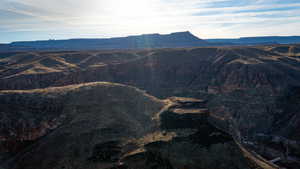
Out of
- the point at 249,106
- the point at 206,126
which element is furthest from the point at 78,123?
the point at 249,106

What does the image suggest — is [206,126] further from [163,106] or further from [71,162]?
[71,162]

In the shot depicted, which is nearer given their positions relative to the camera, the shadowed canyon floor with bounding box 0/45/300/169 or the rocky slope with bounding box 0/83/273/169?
the rocky slope with bounding box 0/83/273/169

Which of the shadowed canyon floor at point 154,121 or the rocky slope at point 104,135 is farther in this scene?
the shadowed canyon floor at point 154,121

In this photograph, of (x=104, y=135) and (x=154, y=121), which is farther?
(x=154, y=121)

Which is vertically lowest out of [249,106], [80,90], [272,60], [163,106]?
[249,106]
